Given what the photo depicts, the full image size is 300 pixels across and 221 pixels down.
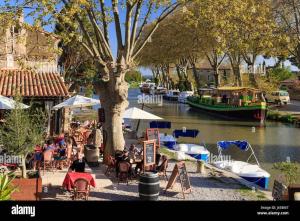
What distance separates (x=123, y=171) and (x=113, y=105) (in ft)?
11.4

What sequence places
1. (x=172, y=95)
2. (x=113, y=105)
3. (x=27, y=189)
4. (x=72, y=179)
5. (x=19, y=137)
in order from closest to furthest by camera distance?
(x=27, y=189), (x=72, y=179), (x=19, y=137), (x=113, y=105), (x=172, y=95)

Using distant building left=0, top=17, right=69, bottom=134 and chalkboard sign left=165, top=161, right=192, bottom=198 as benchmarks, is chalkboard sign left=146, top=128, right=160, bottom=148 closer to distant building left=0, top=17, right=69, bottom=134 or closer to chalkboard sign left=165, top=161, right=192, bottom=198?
distant building left=0, top=17, right=69, bottom=134

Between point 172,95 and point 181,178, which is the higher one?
point 172,95

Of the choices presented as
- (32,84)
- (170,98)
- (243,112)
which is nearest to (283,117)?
(243,112)

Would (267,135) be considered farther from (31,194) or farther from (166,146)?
(31,194)

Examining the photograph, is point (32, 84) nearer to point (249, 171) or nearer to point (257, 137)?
point (249, 171)

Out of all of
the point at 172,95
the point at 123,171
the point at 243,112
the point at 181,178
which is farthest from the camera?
the point at 172,95

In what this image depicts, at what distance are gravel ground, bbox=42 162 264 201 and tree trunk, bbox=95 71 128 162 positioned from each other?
184 cm

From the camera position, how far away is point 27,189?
441 inches

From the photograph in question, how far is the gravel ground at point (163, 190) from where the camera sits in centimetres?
1302

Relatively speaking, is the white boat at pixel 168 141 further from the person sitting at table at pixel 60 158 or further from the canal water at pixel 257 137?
the person sitting at table at pixel 60 158

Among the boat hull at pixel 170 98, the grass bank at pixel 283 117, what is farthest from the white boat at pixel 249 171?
the boat hull at pixel 170 98

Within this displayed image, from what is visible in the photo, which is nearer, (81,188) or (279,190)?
(279,190)
